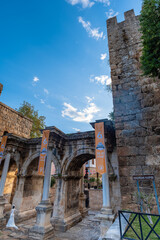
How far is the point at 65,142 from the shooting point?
30.2ft

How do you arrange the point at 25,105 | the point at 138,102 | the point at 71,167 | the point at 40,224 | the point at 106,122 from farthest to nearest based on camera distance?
1. the point at 25,105
2. the point at 71,167
3. the point at 106,122
4. the point at 40,224
5. the point at 138,102

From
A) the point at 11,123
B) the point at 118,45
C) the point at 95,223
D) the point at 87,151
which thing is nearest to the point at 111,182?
the point at 87,151

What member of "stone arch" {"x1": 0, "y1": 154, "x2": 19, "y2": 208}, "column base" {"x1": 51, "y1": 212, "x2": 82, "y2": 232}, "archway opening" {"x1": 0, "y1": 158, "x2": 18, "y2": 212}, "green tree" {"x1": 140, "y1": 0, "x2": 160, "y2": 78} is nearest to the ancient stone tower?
"stone arch" {"x1": 0, "y1": 154, "x2": 19, "y2": 208}

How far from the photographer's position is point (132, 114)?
4.77m

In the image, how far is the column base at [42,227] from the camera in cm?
607

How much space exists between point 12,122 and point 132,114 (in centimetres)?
1157

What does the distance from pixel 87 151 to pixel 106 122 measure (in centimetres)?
260

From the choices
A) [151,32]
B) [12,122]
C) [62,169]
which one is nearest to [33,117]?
[12,122]

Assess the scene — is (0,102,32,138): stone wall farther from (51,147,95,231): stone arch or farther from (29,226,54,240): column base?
(29,226,54,240): column base

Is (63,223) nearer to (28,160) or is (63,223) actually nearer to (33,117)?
(28,160)

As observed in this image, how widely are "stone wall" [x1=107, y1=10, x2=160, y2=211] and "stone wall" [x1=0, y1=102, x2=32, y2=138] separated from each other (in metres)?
10.4

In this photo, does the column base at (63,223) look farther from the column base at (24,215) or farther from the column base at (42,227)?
the column base at (24,215)

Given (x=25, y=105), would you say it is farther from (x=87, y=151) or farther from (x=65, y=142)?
(x=87, y=151)

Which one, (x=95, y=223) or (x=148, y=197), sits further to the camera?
(x=95, y=223)
